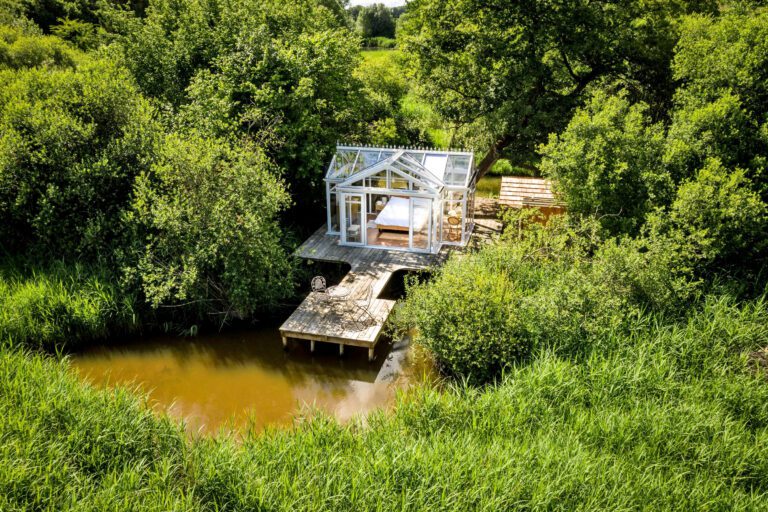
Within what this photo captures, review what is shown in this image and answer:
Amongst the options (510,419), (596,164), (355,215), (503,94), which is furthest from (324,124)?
(510,419)

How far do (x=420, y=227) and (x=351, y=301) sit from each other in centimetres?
373

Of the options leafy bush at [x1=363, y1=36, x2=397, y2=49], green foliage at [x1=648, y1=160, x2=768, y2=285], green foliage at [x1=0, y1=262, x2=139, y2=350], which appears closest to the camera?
green foliage at [x1=648, y1=160, x2=768, y2=285]

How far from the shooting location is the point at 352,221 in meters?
15.6

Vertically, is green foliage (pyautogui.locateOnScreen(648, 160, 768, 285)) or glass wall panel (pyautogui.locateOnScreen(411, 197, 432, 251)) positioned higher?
green foliage (pyautogui.locateOnScreen(648, 160, 768, 285))

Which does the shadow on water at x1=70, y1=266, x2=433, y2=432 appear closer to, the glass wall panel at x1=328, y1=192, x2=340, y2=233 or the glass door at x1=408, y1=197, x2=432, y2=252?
the glass door at x1=408, y1=197, x2=432, y2=252

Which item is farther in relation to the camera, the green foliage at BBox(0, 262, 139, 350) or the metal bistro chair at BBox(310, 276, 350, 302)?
the metal bistro chair at BBox(310, 276, 350, 302)

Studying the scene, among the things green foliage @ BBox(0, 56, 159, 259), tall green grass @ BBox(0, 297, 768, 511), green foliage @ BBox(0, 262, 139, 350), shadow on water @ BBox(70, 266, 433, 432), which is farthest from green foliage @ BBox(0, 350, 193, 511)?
green foliage @ BBox(0, 56, 159, 259)

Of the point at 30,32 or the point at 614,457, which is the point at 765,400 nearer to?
the point at 614,457

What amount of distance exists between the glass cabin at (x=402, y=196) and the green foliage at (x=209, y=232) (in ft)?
9.93

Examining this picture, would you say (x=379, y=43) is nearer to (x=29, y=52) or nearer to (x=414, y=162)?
(x=29, y=52)

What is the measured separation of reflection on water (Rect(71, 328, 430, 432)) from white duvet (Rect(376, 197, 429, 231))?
4244 millimetres

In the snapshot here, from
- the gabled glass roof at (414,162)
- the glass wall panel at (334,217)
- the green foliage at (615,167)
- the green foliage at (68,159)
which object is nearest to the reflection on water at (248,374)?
the green foliage at (68,159)

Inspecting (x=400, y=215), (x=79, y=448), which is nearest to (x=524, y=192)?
(x=400, y=215)

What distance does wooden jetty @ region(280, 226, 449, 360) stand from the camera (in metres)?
11.5
